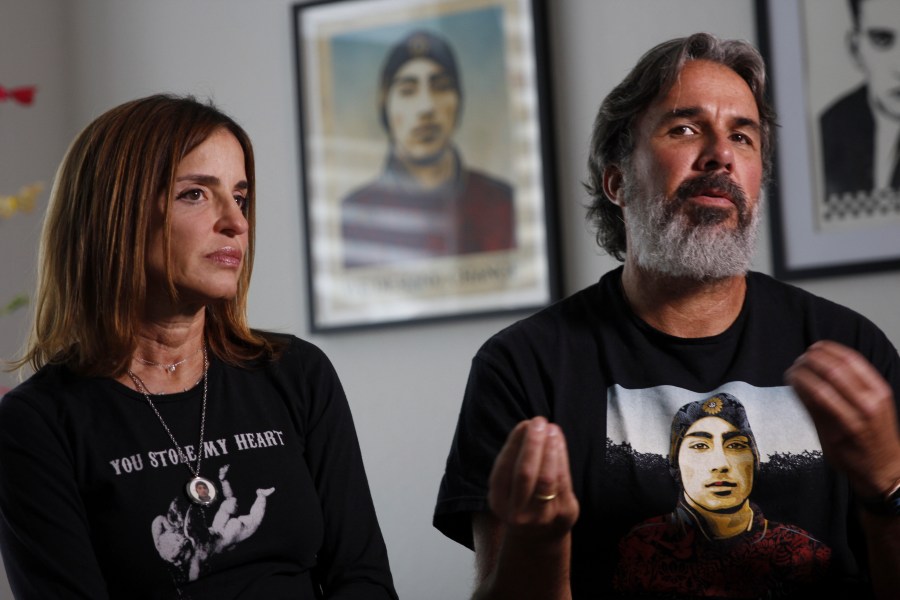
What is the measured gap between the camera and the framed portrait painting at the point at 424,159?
2525mm

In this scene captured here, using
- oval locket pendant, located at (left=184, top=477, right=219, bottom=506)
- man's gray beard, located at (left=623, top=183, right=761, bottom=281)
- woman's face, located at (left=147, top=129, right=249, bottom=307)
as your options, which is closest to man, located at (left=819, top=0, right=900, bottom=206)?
man's gray beard, located at (left=623, top=183, right=761, bottom=281)

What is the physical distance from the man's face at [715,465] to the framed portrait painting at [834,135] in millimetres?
970

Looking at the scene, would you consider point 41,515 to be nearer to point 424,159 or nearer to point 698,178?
point 698,178

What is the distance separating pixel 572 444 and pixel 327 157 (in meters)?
1.48

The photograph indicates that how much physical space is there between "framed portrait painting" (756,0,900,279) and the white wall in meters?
0.05

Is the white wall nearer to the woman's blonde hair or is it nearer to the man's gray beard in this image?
the man's gray beard

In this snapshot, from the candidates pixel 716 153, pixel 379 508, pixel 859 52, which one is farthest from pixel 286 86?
pixel 716 153

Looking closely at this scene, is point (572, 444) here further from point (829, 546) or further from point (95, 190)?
point (95, 190)

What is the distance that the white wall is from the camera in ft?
8.04

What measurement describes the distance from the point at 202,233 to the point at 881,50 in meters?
1.49

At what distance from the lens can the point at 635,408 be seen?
1.42 metres

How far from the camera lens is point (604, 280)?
1.60 meters

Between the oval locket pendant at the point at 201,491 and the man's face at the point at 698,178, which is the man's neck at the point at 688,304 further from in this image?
the oval locket pendant at the point at 201,491

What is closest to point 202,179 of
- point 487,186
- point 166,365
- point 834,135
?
point 166,365
